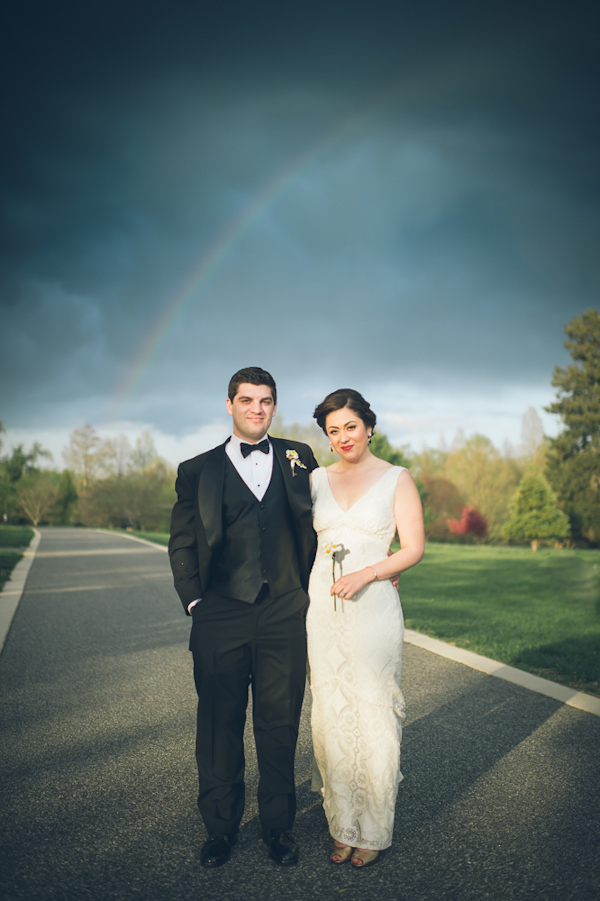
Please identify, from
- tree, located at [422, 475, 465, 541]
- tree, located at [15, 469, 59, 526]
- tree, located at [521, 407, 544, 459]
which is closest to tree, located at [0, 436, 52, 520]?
tree, located at [15, 469, 59, 526]

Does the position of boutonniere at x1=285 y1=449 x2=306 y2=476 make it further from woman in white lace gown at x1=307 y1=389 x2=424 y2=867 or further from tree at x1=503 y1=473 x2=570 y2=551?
tree at x1=503 y1=473 x2=570 y2=551

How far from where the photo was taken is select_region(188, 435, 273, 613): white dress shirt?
3166 mm

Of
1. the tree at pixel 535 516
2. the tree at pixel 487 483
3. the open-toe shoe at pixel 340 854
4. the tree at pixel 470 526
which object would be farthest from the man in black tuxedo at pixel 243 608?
the tree at pixel 487 483

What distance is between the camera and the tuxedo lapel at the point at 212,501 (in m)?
3.02

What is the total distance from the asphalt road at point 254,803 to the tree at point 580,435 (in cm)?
3249

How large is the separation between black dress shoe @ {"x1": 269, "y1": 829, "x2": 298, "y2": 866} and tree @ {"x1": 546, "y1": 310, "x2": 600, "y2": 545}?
117 ft

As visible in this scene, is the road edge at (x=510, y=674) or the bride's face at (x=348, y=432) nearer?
the bride's face at (x=348, y=432)

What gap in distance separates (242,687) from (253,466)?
112 centimetres

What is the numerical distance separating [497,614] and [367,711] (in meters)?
6.26

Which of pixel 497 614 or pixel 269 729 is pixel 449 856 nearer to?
pixel 269 729

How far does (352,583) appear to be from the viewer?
286 centimetres

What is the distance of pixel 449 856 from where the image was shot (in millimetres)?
2812

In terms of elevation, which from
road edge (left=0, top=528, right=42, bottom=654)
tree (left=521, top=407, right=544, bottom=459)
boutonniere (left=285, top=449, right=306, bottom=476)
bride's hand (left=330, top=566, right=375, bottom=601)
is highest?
tree (left=521, top=407, right=544, bottom=459)

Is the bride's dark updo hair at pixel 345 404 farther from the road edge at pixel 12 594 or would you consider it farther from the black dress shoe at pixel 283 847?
the road edge at pixel 12 594
